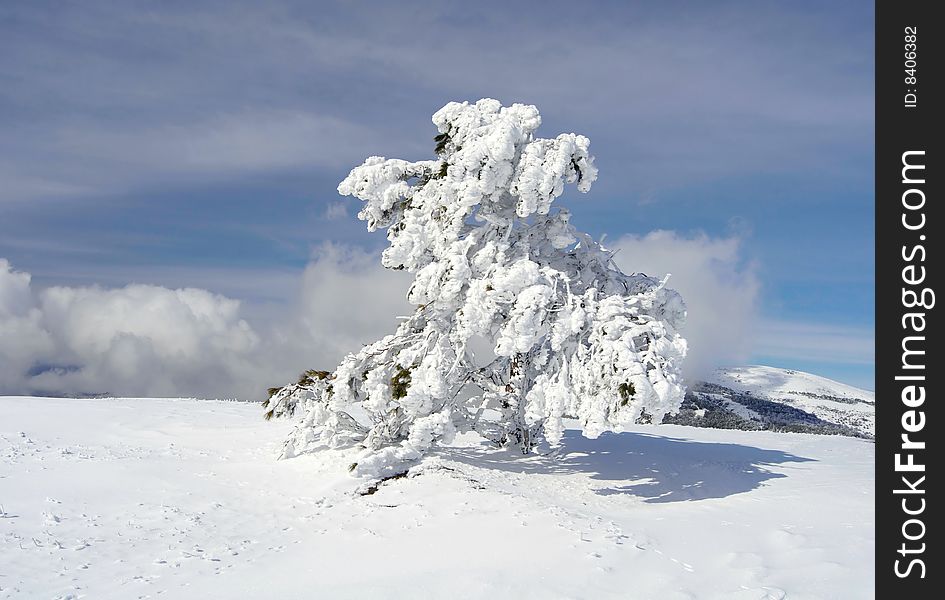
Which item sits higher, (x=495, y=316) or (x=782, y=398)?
(x=495, y=316)

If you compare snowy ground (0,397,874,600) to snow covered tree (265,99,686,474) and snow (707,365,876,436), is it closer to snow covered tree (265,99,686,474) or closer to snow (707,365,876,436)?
snow covered tree (265,99,686,474)

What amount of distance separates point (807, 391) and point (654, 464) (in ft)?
357

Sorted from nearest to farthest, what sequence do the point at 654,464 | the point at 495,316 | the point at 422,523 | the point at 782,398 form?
the point at 422,523, the point at 495,316, the point at 654,464, the point at 782,398

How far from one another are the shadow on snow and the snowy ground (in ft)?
0.29

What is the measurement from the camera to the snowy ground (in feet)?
29.7

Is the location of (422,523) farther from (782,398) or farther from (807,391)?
(807,391)

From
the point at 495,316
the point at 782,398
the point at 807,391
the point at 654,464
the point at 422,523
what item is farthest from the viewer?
the point at 807,391

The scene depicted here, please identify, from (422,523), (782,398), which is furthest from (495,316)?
(782,398)

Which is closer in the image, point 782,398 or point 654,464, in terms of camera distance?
point 654,464

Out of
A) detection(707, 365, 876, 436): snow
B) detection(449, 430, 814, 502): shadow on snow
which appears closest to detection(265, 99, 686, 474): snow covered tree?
detection(449, 430, 814, 502): shadow on snow

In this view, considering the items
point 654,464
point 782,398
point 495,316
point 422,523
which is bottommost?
point 782,398

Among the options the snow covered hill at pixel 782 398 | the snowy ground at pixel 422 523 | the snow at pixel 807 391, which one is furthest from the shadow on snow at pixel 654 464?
the snow at pixel 807 391

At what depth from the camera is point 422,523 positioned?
462 inches
